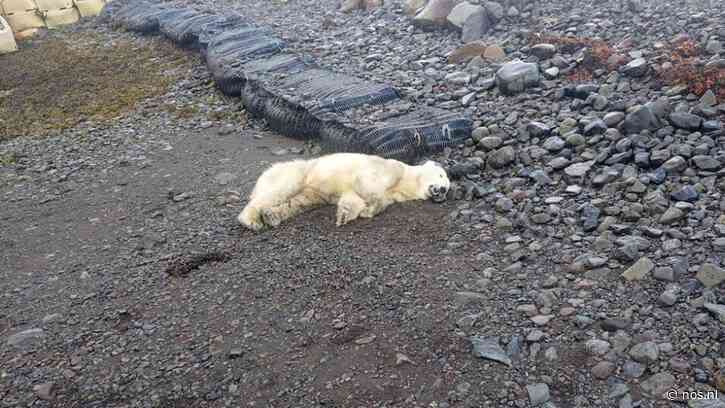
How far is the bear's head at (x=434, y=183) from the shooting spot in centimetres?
661

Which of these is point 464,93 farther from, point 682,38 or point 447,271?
point 447,271

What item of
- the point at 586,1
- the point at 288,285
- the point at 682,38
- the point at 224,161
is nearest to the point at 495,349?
the point at 288,285

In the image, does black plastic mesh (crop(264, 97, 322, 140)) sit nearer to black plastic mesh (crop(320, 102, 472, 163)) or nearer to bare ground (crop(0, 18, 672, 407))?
black plastic mesh (crop(320, 102, 472, 163))

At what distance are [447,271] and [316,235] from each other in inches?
61.0

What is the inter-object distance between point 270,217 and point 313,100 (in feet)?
10.0

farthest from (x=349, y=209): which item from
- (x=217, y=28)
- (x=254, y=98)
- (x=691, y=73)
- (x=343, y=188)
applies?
(x=217, y=28)

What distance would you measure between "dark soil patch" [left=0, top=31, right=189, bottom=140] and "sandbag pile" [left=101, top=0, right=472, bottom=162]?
1121mm

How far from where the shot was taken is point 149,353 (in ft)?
16.1

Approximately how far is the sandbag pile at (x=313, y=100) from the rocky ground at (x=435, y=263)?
371mm

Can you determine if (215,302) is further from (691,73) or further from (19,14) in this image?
(19,14)

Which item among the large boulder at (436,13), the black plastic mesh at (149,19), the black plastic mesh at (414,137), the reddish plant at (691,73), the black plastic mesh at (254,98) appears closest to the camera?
the reddish plant at (691,73)

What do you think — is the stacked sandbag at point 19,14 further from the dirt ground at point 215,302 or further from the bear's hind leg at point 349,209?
the bear's hind leg at point 349,209

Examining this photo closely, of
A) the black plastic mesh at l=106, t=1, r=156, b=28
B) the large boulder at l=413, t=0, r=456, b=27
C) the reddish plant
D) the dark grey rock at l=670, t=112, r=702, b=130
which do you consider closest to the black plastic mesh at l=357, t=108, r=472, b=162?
the dark grey rock at l=670, t=112, r=702, b=130

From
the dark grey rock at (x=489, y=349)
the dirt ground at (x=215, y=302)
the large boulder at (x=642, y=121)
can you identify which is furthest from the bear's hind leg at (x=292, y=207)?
the large boulder at (x=642, y=121)
